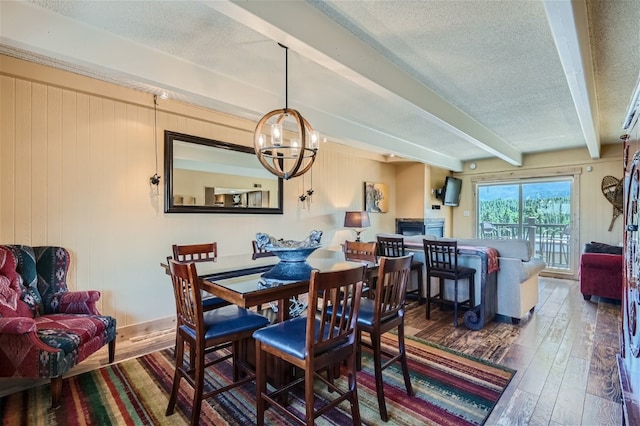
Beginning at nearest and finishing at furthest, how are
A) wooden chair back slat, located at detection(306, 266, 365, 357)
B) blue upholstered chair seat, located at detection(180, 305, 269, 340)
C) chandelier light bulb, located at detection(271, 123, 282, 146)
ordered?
wooden chair back slat, located at detection(306, 266, 365, 357)
blue upholstered chair seat, located at detection(180, 305, 269, 340)
chandelier light bulb, located at detection(271, 123, 282, 146)

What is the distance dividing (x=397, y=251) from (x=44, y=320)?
11.8 feet

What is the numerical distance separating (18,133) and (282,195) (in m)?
2.80

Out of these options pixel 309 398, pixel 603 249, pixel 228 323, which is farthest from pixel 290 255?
pixel 603 249

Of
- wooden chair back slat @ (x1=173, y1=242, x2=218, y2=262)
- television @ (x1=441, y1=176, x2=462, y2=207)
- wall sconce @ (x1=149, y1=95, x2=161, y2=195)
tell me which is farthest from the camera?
television @ (x1=441, y1=176, x2=462, y2=207)

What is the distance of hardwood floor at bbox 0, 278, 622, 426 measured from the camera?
1968 mm

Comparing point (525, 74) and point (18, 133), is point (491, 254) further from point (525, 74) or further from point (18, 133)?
point (18, 133)

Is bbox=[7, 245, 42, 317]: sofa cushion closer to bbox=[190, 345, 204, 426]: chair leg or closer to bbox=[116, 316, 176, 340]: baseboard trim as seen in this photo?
bbox=[116, 316, 176, 340]: baseboard trim

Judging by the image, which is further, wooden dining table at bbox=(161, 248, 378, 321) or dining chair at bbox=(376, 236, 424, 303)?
dining chair at bbox=(376, 236, 424, 303)

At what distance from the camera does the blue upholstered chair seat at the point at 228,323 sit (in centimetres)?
183

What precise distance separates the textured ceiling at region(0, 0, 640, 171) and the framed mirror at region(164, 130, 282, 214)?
20.4 inches

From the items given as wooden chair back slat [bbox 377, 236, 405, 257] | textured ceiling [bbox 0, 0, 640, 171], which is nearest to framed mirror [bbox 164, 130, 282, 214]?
textured ceiling [bbox 0, 0, 640, 171]

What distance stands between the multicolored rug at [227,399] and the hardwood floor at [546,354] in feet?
0.47

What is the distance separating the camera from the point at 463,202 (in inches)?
300

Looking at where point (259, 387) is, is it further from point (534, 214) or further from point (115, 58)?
point (534, 214)
